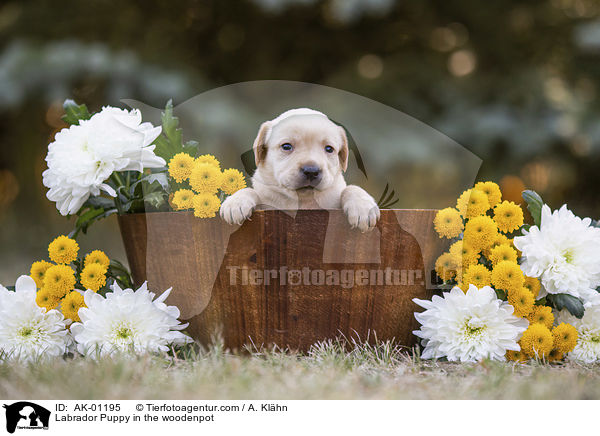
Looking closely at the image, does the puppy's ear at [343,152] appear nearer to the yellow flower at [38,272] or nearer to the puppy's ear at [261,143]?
the puppy's ear at [261,143]

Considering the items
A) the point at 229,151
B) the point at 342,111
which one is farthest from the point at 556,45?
the point at 229,151

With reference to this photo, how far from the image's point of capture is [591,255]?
150 centimetres

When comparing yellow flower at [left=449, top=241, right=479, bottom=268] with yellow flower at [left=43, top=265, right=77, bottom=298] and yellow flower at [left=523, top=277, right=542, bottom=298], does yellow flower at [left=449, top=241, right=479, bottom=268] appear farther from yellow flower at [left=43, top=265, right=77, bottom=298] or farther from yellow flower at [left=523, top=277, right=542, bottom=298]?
yellow flower at [left=43, top=265, right=77, bottom=298]

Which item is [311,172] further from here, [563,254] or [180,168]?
[563,254]

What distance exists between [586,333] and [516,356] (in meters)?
0.23

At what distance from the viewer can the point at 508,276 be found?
4.74 ft

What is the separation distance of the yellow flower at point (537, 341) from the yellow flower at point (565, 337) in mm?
25

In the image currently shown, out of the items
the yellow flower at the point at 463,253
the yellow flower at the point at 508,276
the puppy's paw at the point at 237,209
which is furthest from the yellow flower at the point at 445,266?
the puppy's paw at the point at 237,209

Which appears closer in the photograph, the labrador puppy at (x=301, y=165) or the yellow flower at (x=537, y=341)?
the yellow flower at (x=537, y=341)

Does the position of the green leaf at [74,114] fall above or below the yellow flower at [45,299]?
above

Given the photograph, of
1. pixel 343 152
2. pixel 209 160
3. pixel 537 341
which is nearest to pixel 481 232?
pixel 537 341

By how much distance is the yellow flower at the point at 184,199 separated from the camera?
59.6 inches
